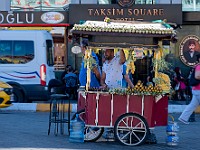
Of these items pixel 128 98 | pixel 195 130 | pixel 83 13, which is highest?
pixel 83 13

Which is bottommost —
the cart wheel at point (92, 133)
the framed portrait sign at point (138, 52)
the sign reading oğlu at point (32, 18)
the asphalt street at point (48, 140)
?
the asphalt street at point (48, 140)

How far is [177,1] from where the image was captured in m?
27.5

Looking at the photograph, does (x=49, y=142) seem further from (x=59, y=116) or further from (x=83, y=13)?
(x=83, y=13)

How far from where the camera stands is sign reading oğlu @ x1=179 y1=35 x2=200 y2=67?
2808 cm

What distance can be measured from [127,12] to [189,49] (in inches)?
141

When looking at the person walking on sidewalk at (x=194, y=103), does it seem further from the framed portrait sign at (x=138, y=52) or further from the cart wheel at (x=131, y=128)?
the cart wheel at (x=131, y=128)

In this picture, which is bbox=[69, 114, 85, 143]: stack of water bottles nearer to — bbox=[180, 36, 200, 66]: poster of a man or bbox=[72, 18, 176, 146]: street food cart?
bbox=[72, 18, 176, 146]: street food cart

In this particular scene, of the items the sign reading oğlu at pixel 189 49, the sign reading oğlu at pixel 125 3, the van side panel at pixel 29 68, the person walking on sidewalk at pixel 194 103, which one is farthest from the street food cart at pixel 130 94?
the sign reading oğlu at pixel 189 49

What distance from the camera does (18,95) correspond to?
70.4 feet

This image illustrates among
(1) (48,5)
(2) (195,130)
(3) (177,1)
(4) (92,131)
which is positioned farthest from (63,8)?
(4) (92,131)

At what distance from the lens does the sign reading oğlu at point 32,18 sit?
2686 cm

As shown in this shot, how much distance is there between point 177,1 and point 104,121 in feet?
55.8

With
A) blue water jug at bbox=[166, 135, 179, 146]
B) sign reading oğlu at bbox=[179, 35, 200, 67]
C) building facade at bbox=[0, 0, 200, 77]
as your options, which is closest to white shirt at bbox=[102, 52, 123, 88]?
blue water jug at bbox=[166, 135, 179, 146]

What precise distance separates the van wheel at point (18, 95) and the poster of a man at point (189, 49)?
936 centimetres
